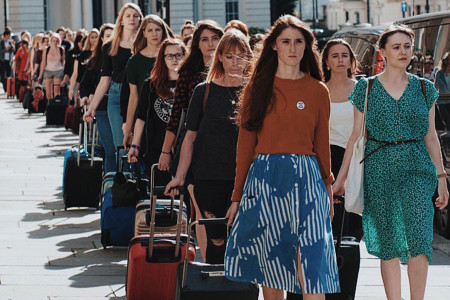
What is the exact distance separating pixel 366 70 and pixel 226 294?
6.82 metres

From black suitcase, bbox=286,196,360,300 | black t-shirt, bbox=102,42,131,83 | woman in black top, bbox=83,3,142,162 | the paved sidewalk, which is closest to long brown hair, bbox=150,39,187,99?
the paved sidewalk

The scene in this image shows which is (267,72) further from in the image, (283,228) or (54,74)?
(54,74)

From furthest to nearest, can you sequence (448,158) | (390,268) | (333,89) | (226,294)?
(448,158) < (333,89) < (390,268) < (226,294)

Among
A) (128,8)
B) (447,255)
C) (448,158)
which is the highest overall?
(128,8)

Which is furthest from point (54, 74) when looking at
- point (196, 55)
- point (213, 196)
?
point (213, 196)

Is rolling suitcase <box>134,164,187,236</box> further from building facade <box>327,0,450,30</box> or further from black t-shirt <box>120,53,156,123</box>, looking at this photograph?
building facade <box>327,0,450,30</box>

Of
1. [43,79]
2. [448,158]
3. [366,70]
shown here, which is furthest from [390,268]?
[43,79]

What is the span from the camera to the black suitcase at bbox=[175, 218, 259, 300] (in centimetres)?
574

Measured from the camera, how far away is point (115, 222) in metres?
8.95

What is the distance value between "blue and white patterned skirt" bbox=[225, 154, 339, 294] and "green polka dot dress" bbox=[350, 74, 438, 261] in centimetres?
92

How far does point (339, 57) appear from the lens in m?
8.18

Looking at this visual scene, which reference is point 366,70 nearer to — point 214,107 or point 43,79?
point 214,107

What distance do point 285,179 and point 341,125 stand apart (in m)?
2.37

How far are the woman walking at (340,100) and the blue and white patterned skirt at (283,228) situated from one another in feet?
6.34
